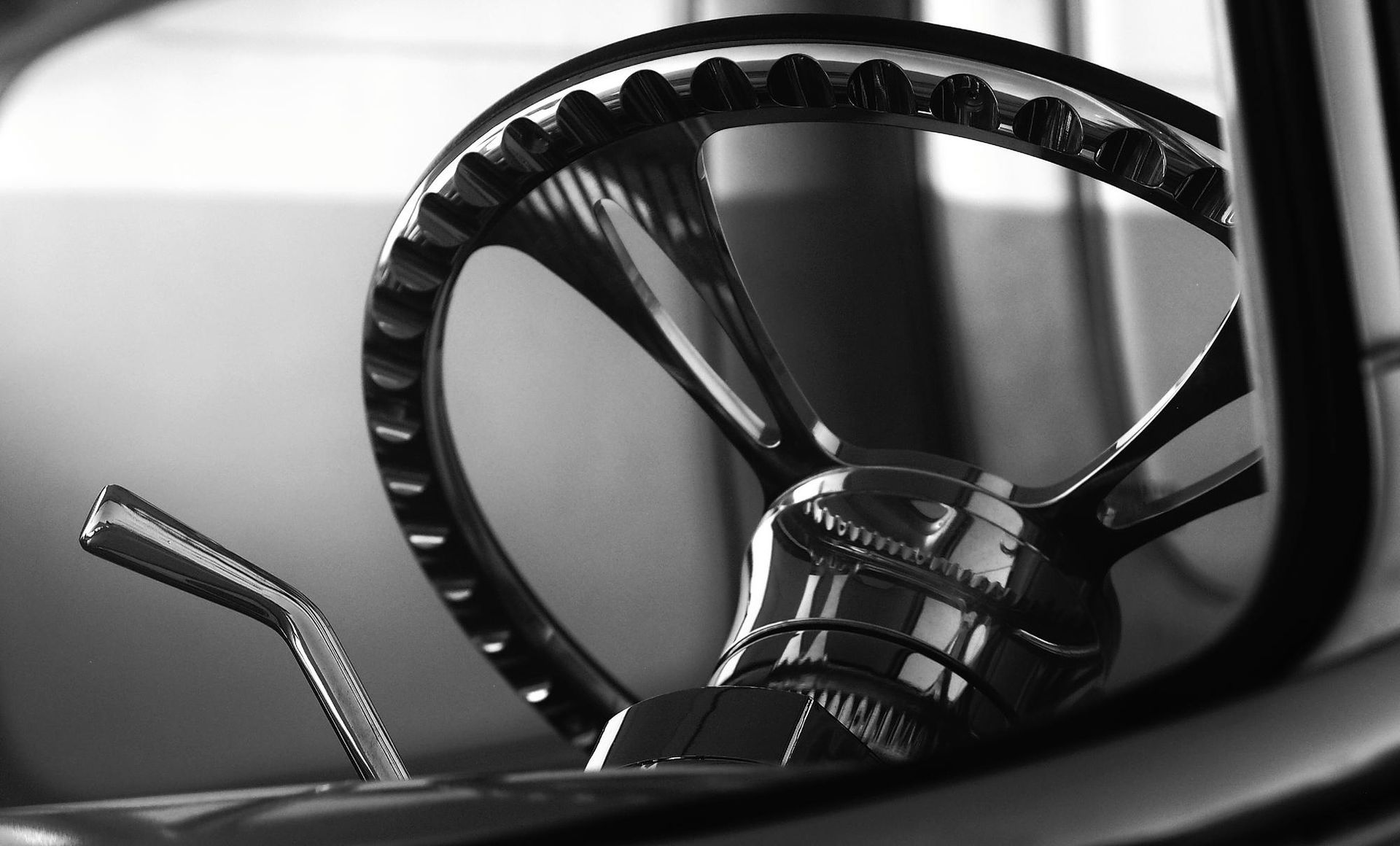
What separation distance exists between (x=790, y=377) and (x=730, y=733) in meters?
0.10

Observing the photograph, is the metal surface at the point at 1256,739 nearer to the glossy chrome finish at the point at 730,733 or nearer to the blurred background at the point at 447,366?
the glossy chrome finish at the point at 730,733

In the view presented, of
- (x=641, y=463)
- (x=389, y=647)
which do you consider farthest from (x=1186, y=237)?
(x=389, y=647)

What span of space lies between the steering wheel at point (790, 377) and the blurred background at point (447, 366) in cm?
26

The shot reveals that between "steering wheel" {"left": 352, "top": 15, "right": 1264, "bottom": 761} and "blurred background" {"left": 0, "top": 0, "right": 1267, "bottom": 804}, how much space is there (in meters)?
0.26

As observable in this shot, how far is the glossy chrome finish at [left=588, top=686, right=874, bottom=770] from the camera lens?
22 cm

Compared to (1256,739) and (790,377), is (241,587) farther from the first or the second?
(1256,739)

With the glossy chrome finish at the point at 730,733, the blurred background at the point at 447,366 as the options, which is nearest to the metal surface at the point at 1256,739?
the glossy chrome finish at the point at 730,733

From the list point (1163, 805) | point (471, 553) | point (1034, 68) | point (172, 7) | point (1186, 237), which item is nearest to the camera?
point (1163, 805)

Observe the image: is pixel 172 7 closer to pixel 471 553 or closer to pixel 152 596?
pixel 152 596

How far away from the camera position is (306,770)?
588mm

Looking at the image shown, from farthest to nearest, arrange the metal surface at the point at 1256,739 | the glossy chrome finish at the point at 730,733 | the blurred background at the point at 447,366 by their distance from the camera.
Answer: the blurred background at the point at 447,366, the glossy chrome finish at the point at 730,733, the metal surface at the point at 1256,739

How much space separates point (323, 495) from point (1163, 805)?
561 mm

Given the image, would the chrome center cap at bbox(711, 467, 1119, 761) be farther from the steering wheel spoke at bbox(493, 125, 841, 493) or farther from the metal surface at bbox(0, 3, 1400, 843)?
the metal surface at bbox(0, 3, 1400, 843)

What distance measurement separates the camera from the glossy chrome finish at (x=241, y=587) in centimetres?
28
